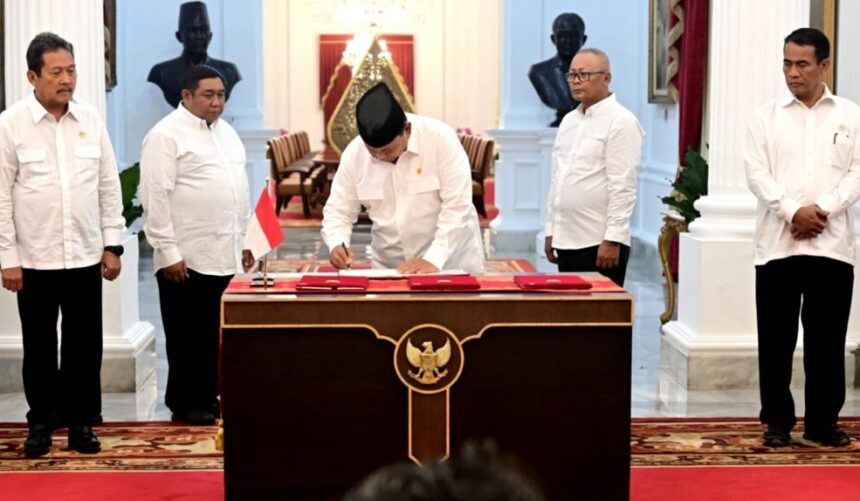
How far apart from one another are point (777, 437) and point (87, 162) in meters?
3.12

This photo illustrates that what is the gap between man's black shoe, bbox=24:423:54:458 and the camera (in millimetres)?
5715

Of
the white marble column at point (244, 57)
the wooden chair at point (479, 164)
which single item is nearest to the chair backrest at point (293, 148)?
the wooden chair at point (479, 164)

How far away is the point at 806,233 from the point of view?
18.6 ft

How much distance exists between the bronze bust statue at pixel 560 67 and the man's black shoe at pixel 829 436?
8.33 m

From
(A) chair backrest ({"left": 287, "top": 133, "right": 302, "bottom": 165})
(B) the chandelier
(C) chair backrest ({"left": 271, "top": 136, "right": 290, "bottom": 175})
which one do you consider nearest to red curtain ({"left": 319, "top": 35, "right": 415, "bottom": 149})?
(B) the chandelier

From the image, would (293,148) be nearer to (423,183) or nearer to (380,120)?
(423,183)

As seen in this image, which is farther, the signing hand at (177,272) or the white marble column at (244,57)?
the white marble column at (244,57)

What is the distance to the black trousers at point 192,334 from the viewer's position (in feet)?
20.7

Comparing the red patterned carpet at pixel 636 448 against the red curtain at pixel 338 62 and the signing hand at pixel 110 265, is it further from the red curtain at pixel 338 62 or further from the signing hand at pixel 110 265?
the red curtain at pixel 338 62

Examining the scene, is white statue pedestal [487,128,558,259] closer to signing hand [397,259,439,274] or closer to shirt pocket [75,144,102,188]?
shirt pocket [75,144,102,188]

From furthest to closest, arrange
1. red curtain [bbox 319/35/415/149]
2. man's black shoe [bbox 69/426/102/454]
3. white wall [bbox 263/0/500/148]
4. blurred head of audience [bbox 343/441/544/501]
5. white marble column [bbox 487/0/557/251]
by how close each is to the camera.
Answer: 1. red curtain [bbox 319/35/415/149]
2. white wall [bbox 263/0/500/148]
3. white marble column [bbox 487/0/557/251]
4. man's black shoe [bbox 69/426/102/454]
5. blurred head of audience [bbox 343/441/544/501]

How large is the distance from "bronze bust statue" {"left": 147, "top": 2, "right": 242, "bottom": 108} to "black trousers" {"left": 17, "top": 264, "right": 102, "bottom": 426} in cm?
878

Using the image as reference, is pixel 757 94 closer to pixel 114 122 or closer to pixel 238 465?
pixel 238 465

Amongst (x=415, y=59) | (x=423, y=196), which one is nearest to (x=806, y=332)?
(x=423, y=196)
